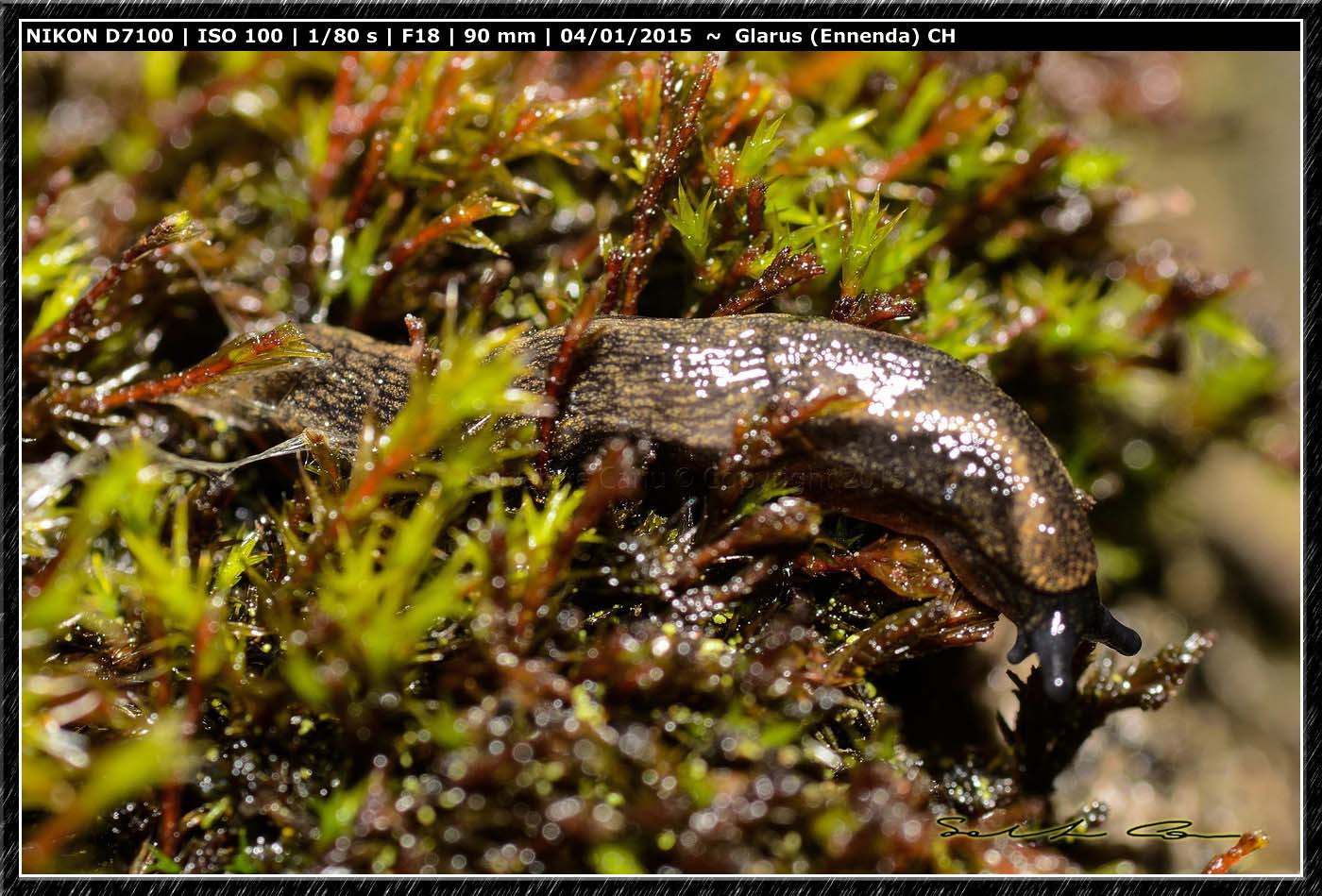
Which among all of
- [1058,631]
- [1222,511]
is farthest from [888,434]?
[1222,511]

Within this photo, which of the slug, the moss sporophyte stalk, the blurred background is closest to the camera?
the moss sporophyte stalk

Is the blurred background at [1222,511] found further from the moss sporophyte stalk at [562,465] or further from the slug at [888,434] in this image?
the slug at [888,434]

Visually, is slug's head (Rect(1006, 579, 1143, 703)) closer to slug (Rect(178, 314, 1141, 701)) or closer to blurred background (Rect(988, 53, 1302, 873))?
slug (Rect(178, 314, 1141, 701))

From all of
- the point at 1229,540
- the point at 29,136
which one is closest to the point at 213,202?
the point at 29,136

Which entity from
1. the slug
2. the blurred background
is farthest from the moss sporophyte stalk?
the blurred background

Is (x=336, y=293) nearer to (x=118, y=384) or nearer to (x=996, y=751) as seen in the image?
(x=118, y=384)
